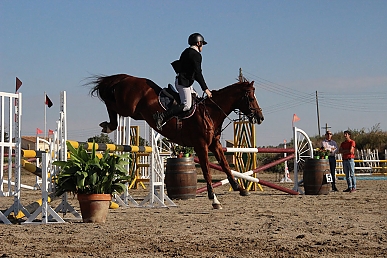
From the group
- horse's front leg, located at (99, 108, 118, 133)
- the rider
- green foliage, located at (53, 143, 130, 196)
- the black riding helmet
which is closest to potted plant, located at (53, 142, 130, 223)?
green foliage, located at (53, 143, 130, 196)

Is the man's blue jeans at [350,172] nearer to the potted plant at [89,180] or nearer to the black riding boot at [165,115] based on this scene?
the black riding boot at [165,115]

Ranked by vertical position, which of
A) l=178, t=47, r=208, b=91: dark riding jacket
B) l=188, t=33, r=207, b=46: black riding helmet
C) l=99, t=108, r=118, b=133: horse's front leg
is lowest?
l=99, t=108, r=118, b=133: horse's front leg

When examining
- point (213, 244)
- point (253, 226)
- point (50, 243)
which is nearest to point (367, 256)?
point (213, 244)

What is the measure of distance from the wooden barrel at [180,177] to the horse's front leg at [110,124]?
2183 mm

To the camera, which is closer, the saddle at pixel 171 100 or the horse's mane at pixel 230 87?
the saddle at pixel 171 100

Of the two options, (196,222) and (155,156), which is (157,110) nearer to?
(155,156)

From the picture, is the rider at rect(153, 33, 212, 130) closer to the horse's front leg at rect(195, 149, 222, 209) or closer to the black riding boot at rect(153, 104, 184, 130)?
the black riding boot at rect(153, 104, 184, 130)

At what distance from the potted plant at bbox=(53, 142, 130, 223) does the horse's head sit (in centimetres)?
280

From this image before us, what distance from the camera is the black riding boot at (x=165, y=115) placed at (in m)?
8.12

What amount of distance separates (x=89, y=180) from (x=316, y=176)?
261 inches

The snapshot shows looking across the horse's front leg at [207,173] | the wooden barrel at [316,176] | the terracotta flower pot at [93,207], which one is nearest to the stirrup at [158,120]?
the horse's front leg at [207,173]

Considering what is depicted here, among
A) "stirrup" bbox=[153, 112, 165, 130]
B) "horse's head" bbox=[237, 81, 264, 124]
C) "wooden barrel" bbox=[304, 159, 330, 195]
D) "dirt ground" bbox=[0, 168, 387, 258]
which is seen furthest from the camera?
"wooden barrel" bbox=[304, 159, 330, 195]

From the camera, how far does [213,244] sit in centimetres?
476

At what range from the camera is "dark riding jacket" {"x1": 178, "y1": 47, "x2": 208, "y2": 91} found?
26.7 ft
